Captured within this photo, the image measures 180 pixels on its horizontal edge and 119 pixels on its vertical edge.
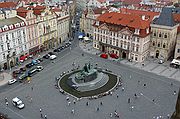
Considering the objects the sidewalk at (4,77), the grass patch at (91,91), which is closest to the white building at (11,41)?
the sidewalk at (4,77)

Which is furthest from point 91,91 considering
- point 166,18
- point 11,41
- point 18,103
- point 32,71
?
point 166,18

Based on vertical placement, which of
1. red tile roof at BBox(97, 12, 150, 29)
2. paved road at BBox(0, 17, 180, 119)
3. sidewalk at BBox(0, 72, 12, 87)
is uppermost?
red tile roof at BBox(97, 12, 150, 29)

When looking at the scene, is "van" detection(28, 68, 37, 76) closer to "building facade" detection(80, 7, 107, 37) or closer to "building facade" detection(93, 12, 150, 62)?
"building facade" detection(93, 12, 150, 62)

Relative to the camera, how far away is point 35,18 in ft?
316

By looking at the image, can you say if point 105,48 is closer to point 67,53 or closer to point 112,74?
point 67,53

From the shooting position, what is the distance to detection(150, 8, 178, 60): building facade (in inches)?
3457

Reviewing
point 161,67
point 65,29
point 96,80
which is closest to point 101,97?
point 96,80

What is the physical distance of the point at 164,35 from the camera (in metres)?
89.8

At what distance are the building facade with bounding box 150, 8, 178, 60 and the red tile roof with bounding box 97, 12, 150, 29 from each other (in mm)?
4184

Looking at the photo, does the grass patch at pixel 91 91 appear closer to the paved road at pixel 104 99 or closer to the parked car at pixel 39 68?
the paved road at pixel 104 99

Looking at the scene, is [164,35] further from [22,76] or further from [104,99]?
[22,76]

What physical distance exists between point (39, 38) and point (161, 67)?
4911 centimetres

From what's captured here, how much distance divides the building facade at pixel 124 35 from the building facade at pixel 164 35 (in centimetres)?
254

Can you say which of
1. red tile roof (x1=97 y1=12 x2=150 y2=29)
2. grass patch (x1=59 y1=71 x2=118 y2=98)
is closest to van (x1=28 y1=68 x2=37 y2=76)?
grass patch (x1=59 y1=71 x2=118 y2=98)
